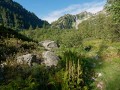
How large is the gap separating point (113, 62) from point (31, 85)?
11.3m

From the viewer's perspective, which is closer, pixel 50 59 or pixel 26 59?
pixel 26 59

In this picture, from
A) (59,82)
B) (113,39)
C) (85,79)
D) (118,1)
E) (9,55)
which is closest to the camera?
(59,82)

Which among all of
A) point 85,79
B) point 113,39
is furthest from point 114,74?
point 113,39

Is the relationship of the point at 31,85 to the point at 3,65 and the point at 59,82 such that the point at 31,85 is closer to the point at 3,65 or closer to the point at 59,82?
the point at 59,82

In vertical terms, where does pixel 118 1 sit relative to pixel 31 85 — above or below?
above

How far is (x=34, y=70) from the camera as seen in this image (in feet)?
61.1

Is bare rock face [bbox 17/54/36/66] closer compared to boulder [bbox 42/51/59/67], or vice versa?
bare rock face [bbox 17/54/36/66]

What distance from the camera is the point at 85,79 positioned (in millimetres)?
19938

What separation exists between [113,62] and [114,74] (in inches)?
130

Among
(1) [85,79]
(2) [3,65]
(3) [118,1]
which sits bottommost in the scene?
(1) [85,79]

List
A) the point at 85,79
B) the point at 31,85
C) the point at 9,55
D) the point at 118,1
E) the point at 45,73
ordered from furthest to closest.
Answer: the point at 118,1, the point at 9,55, the point at 85,79, the point at 45,73, the point at 31,85

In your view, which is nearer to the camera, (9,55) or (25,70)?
(25,70)

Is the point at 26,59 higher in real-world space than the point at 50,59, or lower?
higher

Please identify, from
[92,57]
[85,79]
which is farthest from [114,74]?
[92,57]
